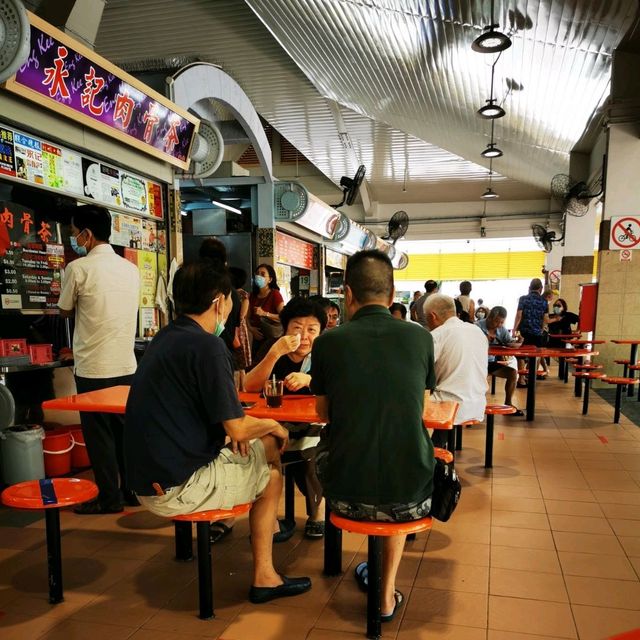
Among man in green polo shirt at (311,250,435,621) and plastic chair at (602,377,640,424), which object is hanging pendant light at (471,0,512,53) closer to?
plastic chair at (602,377,640,424)

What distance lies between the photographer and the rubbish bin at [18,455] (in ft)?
11.8

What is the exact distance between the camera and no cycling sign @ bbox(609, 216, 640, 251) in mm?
7816

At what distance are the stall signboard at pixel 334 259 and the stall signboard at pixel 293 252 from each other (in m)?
1.03

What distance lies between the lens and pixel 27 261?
388 cm

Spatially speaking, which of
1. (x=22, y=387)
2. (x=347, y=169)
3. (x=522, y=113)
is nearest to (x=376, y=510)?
(x=22, y=387)

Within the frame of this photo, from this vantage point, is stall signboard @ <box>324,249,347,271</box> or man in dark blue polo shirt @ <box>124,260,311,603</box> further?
stall signboard @ <box>324,249,347,271</box>

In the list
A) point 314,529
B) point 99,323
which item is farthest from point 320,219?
point 314,529

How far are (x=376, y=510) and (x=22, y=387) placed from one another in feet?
11.0

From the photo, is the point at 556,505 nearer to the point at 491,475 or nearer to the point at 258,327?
the point at 491,475

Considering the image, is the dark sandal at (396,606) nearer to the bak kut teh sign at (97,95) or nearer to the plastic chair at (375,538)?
the plastic chair at (375,538)

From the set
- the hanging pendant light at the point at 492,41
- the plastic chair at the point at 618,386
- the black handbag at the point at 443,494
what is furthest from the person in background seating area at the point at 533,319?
the black handbag at the point at 443,494

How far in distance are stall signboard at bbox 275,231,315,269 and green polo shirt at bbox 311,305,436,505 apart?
656cm

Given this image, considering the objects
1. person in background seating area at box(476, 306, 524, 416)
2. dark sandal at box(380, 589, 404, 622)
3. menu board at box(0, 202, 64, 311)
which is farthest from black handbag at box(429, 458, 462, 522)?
person in background seating area at box(476, 306, 524, 416)

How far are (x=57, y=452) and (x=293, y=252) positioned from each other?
6.34m
